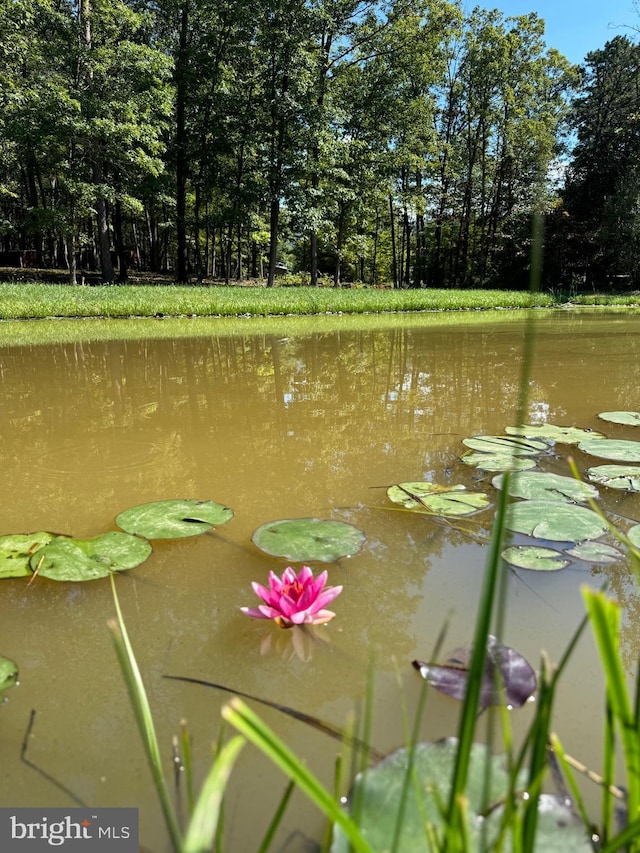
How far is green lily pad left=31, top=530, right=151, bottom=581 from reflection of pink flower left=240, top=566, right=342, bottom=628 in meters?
0.41

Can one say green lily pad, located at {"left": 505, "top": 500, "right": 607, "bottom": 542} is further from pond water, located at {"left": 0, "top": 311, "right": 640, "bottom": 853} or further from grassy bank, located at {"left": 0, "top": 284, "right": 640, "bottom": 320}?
grassy bank, located at {"left": 0, "top": 284, "right": 640, "bottom": 320}

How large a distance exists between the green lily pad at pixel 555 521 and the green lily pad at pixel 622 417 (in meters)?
1.21

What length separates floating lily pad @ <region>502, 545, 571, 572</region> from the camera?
123 centimetres

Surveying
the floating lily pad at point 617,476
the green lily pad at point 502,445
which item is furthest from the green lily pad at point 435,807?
the green lily pad at point 502,445

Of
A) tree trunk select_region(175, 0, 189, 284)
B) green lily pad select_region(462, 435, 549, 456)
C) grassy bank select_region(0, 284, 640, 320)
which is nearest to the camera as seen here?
green lily pad select_region(462, 435, 549, 456)

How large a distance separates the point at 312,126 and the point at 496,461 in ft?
44.4

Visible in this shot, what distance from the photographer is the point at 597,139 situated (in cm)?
1847

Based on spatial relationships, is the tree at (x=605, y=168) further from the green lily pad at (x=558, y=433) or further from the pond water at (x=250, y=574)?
the green lily pad at (x=558, y=433)

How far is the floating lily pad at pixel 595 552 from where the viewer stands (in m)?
1.27

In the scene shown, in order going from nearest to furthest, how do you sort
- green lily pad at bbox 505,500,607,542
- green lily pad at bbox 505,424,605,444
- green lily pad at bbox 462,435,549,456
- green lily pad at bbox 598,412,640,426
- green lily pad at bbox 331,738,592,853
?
1. green lily pad at bbox 331,738,592,853
2. green lily pad at bbox 505,500,607,542
3. green lily pad at bbox 462,435,549,456
4. green lily pad at bbox 505,424,605,444
5. green lily pad at bbox 598,412,640,426

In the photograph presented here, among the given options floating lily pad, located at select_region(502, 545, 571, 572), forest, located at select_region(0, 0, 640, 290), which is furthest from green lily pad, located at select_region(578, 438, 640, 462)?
forest, located at select_region(0, 0, 640, 290)

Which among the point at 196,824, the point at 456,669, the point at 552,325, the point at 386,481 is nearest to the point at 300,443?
the point at 386,481

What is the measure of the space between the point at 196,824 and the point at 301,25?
1550 centimetres

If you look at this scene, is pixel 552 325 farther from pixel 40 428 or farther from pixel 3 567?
pixel 3 567
